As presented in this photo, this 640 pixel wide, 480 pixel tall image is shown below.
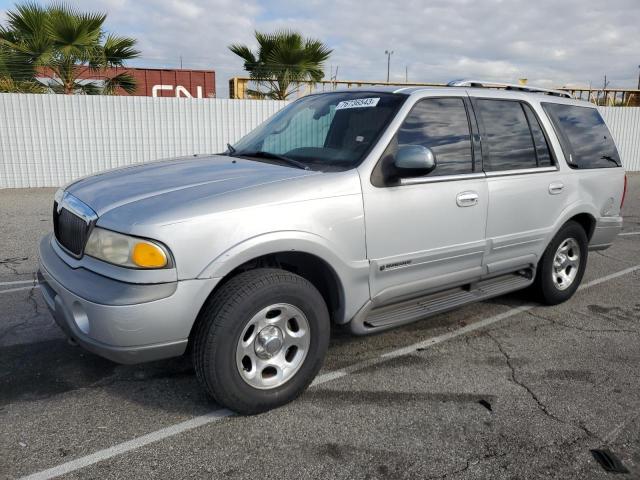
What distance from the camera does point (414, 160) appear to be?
10.8 feet

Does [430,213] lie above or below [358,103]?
below

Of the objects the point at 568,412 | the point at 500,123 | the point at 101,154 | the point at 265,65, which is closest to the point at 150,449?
the point at 568,412

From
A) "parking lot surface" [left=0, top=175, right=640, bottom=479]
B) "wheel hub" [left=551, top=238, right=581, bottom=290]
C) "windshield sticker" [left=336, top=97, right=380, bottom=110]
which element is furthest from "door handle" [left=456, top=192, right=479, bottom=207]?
"wheel hub" [left=551, top=238, right=581, bottom=290]

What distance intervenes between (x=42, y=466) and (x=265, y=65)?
14.3 meters

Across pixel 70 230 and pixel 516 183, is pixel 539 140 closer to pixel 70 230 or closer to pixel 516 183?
pixel 516 183

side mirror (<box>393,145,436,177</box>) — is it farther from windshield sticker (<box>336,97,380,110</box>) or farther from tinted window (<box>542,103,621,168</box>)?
tinted window (<box>542,103,621,168</box>)

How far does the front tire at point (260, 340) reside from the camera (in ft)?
9.23

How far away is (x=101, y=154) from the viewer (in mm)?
13234

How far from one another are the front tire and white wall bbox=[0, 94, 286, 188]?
1142 centimetres

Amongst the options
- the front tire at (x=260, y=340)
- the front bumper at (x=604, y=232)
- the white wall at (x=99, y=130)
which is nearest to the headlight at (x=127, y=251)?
the front tire at (x=260, y=340)

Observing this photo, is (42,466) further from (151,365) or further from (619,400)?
(619,400)

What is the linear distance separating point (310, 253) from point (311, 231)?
0.42 feet

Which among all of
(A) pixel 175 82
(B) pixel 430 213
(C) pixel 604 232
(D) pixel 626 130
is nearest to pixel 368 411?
(B) pixel 430 213

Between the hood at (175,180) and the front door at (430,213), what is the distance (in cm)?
56
